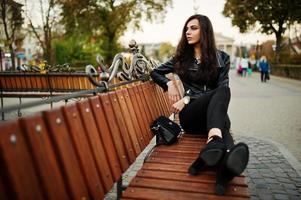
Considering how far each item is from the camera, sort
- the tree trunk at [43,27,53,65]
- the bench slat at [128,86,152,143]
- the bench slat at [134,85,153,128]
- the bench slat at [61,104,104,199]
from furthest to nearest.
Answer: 1. the tree trunk at [43,27,53,65]
2. the bench slat at [134,85,153,128]
3. the bench slat at [128,86,152,143]
4. the bench slat at [61,104,104,199]

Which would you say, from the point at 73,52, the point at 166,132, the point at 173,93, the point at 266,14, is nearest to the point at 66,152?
the point at 166,132

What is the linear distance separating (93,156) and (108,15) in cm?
3479

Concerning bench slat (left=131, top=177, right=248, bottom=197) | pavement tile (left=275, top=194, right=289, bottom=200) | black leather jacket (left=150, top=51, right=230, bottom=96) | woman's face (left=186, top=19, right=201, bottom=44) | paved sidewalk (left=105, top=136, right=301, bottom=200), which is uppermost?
woman's face (left=186, top=19, right=201, bottom=44)

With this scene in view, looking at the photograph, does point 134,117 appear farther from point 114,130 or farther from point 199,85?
point 199,85

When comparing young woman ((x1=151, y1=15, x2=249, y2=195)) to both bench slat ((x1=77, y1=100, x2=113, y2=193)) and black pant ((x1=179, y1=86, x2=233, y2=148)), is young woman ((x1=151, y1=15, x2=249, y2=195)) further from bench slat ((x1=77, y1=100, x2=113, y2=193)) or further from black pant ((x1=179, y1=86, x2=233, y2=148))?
bench slat ((x1=77, y1=100, x2=113, y2=193))

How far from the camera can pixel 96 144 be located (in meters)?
2.10

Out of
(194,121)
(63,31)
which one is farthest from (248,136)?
(63,31)

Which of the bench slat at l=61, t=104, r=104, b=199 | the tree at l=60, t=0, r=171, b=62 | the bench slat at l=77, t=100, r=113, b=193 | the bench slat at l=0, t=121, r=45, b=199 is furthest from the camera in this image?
the tree at l=60, t=0, r=171, b=62

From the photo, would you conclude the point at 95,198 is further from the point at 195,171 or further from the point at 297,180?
the point at 297,180

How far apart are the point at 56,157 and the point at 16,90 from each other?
9274mm

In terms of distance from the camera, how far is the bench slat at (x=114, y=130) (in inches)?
94.1

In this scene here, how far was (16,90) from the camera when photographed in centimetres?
1022

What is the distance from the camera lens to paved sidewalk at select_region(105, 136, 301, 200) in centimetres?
358

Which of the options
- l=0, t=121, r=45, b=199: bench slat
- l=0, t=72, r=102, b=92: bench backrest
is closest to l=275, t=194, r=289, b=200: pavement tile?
l=0, t=121, r=45, b=199: bench slat
